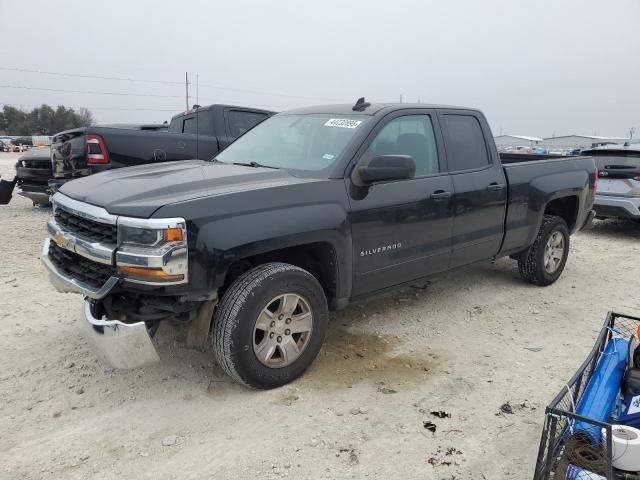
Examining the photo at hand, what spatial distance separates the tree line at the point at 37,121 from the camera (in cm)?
7950

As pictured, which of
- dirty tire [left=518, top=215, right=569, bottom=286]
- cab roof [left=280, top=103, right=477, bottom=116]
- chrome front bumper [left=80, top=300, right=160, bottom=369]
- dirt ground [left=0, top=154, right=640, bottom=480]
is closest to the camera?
dirt ground [left=0, top=154, right=640, bottom=480]

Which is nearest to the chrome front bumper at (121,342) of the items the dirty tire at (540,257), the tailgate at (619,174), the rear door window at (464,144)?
Answer: the rear door window at (464,144)

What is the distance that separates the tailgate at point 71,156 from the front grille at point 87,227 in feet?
13.1

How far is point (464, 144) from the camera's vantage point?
15.1ft

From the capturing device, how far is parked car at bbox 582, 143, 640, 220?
8.29 m

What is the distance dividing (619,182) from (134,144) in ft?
25.2

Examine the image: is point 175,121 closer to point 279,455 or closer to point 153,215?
point 153,215

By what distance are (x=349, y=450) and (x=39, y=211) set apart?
9.44 meters

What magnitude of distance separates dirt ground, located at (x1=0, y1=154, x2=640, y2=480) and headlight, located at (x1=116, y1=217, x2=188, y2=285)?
0.75m

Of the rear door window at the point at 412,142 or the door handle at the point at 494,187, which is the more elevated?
the rear door window at the point at 412,142

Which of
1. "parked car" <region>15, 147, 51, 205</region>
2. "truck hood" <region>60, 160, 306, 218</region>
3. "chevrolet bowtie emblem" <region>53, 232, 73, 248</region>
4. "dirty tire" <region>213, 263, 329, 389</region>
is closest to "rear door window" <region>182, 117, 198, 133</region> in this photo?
"parked car" <region>15, 147, 51, 205</region>

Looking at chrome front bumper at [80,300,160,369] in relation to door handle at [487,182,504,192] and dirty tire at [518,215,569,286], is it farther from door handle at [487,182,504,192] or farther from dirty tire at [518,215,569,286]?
dirty tire at [518,215,569,286]

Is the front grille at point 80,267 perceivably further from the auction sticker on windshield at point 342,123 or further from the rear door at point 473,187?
the rear door at point 473,187

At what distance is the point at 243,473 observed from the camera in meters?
2.57
